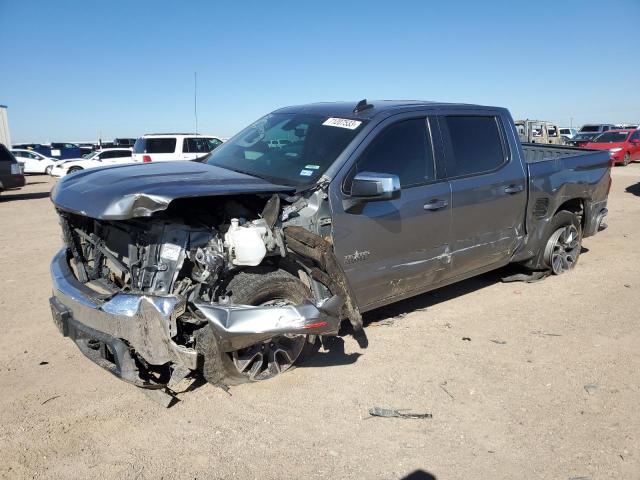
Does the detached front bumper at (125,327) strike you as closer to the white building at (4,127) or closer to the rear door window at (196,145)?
the rear door window at (196,145)

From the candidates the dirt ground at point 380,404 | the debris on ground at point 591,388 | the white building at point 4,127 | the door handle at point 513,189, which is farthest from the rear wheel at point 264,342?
the white building at point 4,127

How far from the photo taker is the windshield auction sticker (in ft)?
13.0

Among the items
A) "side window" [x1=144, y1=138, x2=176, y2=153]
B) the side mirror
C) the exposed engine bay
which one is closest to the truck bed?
the side mirror

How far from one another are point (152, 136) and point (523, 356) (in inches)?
627

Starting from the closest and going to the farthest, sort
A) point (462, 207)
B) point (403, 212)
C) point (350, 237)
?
point (350, 237), point (403, 212), point (462, 207)

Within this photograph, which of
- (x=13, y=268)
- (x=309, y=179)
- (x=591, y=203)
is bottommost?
(x=13, y=268)

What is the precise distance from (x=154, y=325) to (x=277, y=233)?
3.17 feet

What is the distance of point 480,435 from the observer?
3.02 metres

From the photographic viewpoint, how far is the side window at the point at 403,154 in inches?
152

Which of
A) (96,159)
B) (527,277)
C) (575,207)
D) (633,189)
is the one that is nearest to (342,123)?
(527,277)

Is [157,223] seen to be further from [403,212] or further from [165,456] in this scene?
[403,212]

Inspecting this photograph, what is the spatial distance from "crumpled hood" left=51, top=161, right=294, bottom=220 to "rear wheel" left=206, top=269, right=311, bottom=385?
58 cm

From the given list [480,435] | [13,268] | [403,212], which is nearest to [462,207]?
[403,212]

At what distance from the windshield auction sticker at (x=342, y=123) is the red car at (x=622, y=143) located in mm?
22181
